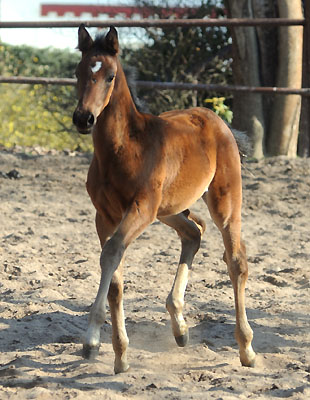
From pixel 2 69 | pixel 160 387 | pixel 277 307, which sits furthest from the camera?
pixel 2 69

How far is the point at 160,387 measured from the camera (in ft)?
11.7

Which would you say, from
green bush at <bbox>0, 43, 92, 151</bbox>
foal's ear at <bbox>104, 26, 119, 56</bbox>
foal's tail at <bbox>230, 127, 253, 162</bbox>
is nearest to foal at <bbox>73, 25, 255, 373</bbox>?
foal's ear at <bbox>104, 26, 119, 56</bbox>

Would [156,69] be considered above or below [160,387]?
above

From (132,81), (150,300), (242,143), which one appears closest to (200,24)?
(242,143)

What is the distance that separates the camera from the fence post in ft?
27.8

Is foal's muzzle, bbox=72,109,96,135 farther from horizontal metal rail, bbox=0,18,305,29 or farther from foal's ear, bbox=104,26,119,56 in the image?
horizontal metal rail, bbox=0,18,305,29

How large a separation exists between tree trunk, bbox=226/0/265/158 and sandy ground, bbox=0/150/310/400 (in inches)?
39.2

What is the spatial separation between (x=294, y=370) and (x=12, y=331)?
1.71m

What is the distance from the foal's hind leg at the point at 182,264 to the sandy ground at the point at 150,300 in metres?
0.14

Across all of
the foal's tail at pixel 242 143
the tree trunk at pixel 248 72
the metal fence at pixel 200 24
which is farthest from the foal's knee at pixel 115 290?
the tree trunk at pixel 248 72

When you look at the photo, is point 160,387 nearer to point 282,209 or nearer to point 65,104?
point 282,209

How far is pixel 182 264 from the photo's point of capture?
4.59m

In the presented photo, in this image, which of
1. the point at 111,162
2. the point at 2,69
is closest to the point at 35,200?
the point at 111,162

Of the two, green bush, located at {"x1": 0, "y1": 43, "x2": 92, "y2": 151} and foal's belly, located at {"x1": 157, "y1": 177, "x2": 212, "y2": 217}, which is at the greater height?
foal's belly, located at {"x1": 157, "y1": 177, "x2": 212, "y2": 217}
